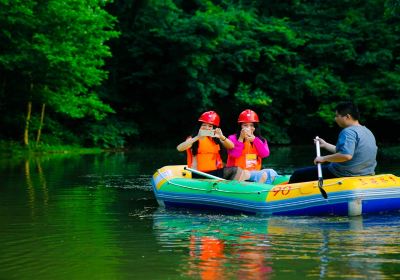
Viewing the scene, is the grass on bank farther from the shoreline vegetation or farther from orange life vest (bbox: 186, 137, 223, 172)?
orange life vest (bbox: 186, 137, 223, 172)

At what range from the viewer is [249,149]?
10820 millimetres

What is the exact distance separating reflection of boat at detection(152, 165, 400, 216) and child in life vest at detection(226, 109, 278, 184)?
828mm

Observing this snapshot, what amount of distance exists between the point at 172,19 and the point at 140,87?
133 inches

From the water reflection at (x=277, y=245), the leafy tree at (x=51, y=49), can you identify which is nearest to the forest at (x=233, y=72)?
the leafy tree at (x=51, y=49)

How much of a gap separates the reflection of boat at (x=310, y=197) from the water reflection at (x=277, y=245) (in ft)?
0.55

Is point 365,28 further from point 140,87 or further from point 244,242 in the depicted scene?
point 244,242

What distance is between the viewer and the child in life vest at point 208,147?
10.5m

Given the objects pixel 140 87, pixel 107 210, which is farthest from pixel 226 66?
pixel 107 210

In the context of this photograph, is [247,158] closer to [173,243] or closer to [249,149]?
[249,149]

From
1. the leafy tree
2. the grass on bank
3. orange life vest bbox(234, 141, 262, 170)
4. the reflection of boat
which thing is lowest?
the reflection of boat

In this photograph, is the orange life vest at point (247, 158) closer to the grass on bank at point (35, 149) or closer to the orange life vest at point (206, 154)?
the orange life vest at point (206, 154)

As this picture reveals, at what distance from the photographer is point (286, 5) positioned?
112 feet

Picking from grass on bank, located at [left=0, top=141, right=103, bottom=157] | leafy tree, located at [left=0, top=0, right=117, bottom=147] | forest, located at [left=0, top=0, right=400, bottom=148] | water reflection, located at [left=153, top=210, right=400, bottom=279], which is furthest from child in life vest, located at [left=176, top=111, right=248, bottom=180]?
forest, located at [left=0, top=0, right=400, bottom=148]

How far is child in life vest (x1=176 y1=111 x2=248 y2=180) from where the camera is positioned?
10.5 metres
